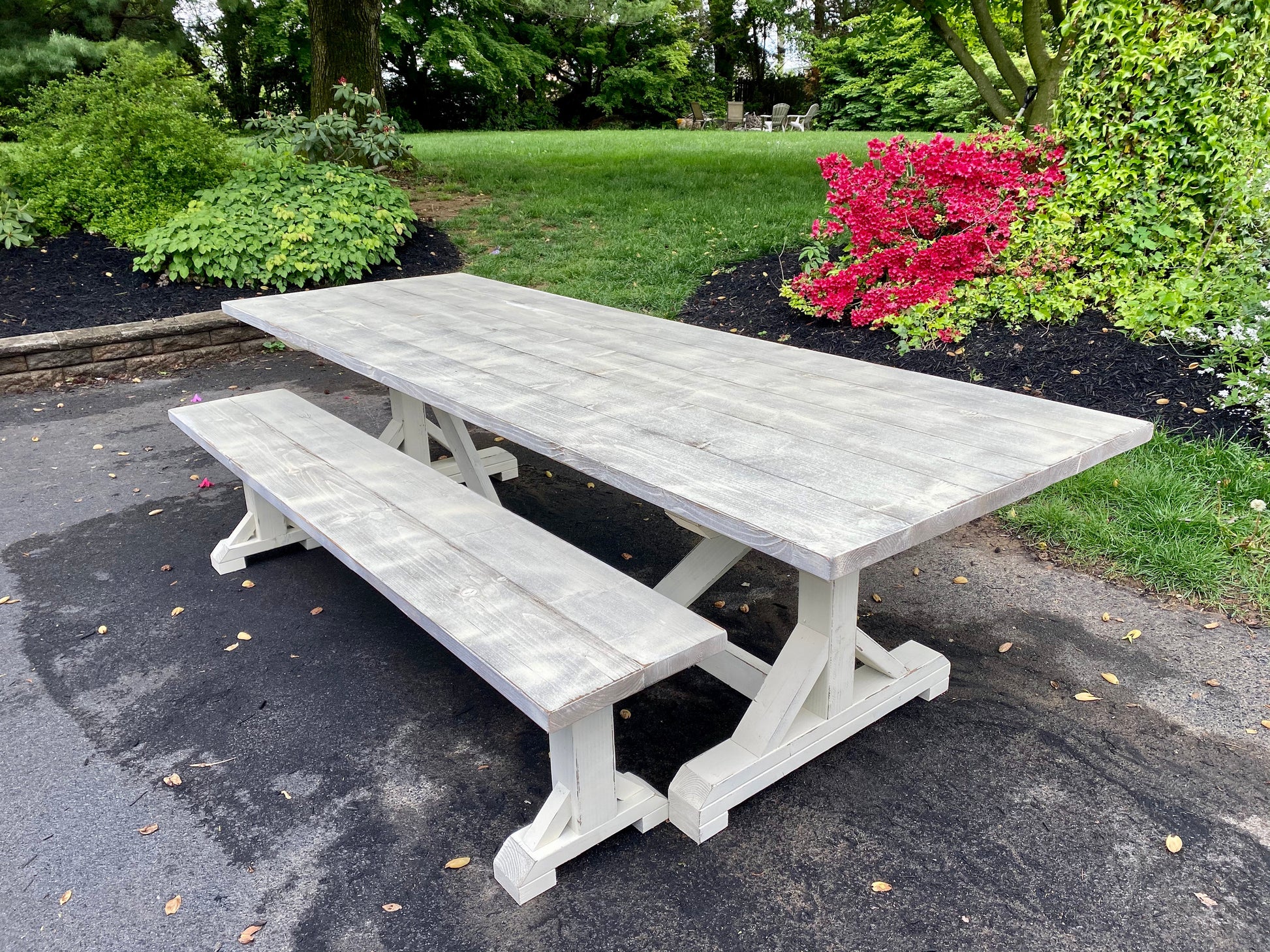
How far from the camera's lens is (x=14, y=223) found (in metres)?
6.97

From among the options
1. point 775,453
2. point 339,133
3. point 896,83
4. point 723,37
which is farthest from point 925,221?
point 723,37

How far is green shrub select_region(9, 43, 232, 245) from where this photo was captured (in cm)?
705

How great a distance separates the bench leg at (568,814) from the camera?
1.95 meters

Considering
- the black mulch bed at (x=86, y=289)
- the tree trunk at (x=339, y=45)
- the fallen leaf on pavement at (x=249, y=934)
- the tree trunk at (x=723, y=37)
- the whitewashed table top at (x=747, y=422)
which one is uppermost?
the tree trunk at (x=723, y=37)

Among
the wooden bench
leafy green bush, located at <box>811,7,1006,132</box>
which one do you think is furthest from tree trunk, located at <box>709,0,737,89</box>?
the wooden bench

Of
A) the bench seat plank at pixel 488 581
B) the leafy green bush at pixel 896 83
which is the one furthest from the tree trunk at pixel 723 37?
the bench seat plank at pixel 488 581

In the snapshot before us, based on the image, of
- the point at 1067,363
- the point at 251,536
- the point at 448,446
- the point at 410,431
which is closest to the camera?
the point at 251,536

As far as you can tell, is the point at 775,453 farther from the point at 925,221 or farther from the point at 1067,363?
the point at 925,221

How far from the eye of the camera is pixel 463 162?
11.7 meters

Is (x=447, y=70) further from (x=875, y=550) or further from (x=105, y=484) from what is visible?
(x=875, y=550)

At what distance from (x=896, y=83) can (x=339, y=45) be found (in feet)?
57.2

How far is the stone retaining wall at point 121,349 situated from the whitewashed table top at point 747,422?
303 centimetres

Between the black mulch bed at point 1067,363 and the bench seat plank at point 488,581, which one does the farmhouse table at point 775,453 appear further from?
the black mulch bed at point 1067,363

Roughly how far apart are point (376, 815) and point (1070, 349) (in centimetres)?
384
